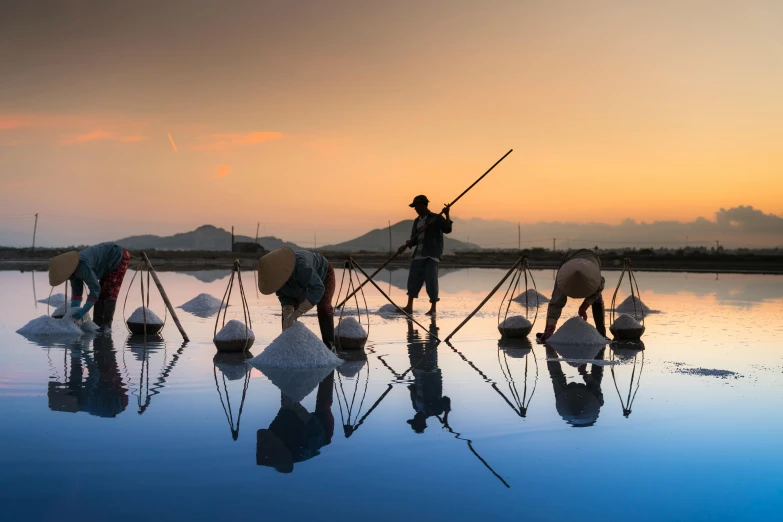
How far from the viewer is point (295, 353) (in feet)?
16.7

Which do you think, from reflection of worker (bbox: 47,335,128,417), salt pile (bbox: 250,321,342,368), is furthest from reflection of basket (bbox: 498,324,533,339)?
reflection of worker (bbox: 47,335,128,417)

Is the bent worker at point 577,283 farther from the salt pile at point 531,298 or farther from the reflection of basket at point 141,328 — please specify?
the salt pile at point 531,298

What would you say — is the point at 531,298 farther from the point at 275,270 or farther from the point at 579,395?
the point at 579,395

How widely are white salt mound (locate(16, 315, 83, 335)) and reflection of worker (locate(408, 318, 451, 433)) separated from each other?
3042 mm

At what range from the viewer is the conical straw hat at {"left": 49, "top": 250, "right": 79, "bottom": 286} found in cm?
649

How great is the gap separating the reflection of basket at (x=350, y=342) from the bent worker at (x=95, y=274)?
229 cm

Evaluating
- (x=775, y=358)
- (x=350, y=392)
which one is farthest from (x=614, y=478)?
(x=775, y=358)

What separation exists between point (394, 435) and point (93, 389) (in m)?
1.98

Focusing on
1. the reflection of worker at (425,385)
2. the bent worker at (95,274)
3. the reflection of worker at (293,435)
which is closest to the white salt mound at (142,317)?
the bent worker at (95,274)

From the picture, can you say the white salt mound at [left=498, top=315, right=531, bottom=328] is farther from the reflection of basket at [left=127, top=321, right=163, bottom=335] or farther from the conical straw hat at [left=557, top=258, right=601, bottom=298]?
the reflection of basket at [left=127, top=321, right=163, bottom=335]

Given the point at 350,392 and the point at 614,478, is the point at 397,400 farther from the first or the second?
the point at 614,478

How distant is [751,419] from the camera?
12.5 feet

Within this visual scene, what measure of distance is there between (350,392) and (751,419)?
7.12ft

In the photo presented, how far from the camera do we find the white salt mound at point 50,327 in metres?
6.55
